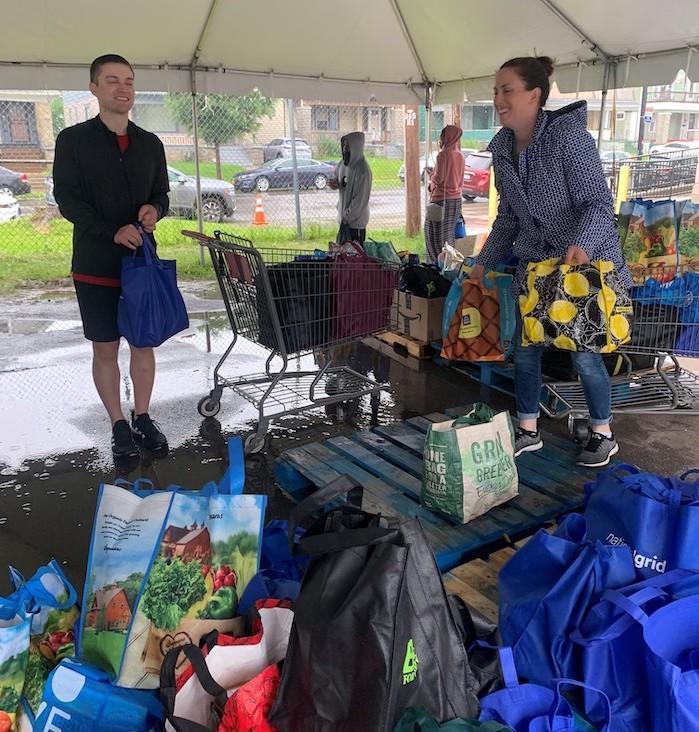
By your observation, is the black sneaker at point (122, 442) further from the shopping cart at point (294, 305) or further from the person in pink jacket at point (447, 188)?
the person in pink jacket at point (447, 188)

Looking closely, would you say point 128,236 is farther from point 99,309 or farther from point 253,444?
point 253,444

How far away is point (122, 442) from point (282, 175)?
522 inches

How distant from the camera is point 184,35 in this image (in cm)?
669

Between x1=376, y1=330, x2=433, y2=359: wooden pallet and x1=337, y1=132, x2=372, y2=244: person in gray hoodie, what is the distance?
1.90 metres

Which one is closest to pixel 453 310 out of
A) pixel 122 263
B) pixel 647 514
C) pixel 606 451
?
pixel 606 451

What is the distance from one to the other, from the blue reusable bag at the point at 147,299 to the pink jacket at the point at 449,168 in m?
5.39

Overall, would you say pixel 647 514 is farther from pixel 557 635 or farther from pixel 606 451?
pixel 606 451

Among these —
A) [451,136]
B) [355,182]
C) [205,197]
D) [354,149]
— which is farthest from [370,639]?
[205,197]

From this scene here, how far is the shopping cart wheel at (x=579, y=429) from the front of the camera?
3814mm

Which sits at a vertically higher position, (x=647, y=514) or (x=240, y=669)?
(x=647, y=514)

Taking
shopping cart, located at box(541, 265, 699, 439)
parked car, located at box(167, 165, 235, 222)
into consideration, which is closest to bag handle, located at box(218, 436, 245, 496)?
shopping cart, located at box(541, 265, 699, 439)

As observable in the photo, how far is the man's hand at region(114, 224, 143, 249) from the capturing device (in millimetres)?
3658

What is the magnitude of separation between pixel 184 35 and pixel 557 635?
257 inches

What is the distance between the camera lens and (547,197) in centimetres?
338
